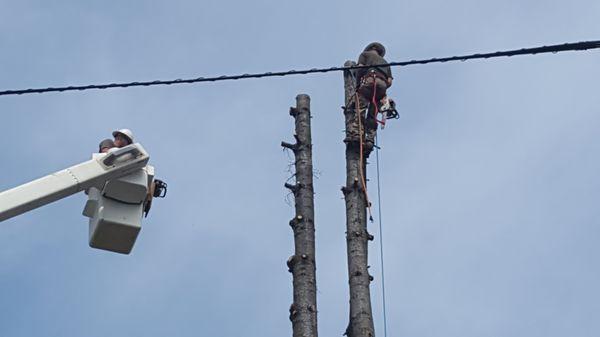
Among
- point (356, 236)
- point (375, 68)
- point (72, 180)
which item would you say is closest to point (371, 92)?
point (375, 68)

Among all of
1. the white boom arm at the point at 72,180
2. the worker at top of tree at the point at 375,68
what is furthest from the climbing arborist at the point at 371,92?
the white boom arm at the point at 72,180

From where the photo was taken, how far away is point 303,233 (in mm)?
7812

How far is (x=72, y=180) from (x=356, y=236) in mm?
3594

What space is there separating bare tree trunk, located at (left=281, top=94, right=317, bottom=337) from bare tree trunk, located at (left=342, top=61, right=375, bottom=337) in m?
0.25

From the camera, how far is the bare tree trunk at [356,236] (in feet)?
24.2

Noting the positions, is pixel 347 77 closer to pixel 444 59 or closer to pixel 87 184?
pixel 444 59

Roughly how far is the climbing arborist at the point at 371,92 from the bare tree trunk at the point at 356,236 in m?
0.11

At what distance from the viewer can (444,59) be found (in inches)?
218

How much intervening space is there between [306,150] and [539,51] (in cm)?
328

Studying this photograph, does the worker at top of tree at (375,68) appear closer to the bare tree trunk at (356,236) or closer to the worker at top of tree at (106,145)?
the bare tree trunk at (356,236)

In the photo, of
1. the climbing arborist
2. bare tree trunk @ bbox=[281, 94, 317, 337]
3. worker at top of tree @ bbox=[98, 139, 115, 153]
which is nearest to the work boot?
the climbing arborist

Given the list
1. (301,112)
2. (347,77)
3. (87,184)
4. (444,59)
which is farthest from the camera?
(347,77)

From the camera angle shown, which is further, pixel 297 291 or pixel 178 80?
pixel 297 291

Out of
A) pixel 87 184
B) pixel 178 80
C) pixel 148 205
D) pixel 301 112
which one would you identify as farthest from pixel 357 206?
pixel 87 184
